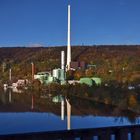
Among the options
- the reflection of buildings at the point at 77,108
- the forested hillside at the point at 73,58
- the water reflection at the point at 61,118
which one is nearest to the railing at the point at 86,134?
the water reflection at the point at 61,118

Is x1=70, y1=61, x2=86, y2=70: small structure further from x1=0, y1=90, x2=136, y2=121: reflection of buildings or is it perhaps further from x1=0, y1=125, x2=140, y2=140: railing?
x1=0, y1=125, x2=140, y2=140: railing

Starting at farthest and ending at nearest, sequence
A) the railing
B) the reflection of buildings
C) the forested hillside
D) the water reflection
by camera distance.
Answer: the forested hillside → the reflection of buildings → the water reflection → the railing

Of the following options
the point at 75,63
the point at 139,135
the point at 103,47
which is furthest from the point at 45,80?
the point at 139,135

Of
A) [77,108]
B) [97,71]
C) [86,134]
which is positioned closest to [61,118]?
[77,108]

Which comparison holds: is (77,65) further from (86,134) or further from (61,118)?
(86,134)

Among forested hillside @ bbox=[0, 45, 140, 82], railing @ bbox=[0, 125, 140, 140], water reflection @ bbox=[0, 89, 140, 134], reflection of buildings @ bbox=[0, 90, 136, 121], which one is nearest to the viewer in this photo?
railing @ bbox=[0, 125, 140, 140]

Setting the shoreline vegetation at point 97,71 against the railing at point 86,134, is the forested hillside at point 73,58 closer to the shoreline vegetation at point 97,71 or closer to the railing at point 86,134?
the shoreline vegetation at point 97,71

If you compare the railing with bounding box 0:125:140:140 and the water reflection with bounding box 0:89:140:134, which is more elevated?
the railing with bounding box 0:125:140:140

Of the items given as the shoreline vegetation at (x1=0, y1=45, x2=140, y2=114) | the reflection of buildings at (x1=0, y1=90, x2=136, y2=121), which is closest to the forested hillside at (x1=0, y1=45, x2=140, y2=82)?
the shoreline vegetation at (x1=0, y1=45, x2=140, y2=114)
